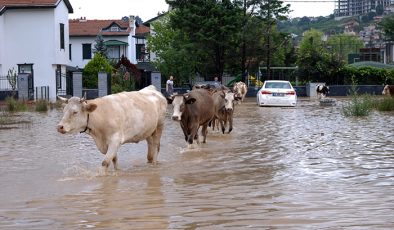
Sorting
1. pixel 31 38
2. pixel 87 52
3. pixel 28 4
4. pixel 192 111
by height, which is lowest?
pixel 192 111

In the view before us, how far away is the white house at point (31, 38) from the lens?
49.8 metres

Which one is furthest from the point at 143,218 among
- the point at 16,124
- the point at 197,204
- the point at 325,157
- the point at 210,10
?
the point at 210,10

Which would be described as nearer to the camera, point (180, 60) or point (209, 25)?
point (209, 25)

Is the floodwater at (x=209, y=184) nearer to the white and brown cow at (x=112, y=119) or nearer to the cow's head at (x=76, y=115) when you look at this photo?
the white and brown cow at (x=112, y=119)

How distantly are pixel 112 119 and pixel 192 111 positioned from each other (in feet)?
14.2

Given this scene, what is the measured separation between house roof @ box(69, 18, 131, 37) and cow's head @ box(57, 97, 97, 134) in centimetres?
6928

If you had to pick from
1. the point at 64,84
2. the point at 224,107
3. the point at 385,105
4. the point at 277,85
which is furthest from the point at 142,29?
the point at 224,107

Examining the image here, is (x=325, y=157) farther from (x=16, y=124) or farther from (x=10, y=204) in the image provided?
(x=16, y=124)

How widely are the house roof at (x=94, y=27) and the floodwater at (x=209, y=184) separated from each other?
6277 cm

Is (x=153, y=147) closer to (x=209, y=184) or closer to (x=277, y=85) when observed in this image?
(x=209, y=184)

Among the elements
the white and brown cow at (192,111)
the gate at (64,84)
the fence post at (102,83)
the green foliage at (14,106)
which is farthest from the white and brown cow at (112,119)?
the gate at (64,84)

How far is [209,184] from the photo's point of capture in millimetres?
11336

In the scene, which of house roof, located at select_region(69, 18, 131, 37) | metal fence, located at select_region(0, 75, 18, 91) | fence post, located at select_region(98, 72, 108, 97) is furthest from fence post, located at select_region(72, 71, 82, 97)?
house roof, located at select_region(69, 18, 131, 37)

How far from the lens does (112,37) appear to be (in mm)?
84500
